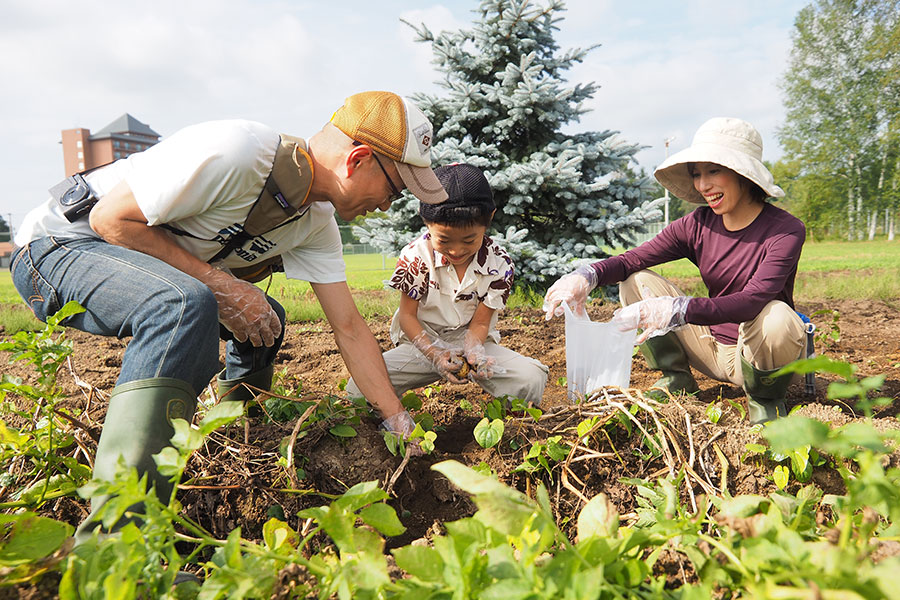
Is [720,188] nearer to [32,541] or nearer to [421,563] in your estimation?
[421,563]

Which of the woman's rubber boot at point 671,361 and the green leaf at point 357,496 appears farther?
the woman's rubber boot at point 671,361

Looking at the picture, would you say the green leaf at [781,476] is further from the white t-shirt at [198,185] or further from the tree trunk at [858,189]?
the tree trunk at [858,189]

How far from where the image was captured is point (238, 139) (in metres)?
1.56

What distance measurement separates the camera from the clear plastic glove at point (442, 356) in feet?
7.33

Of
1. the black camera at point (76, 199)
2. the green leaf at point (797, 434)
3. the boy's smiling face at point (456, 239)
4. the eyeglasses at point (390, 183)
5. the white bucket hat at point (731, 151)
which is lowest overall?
the green leaf at point (797, 434)

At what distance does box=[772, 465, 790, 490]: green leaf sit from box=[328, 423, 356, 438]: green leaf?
1.02 metres

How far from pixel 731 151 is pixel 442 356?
1381 mm

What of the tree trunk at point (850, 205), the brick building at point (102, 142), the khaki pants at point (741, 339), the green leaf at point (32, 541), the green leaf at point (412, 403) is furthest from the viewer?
the brick building at point (102, 142)

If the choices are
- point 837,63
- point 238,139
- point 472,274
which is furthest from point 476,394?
point 837,63

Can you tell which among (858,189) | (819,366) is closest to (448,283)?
(819,366)

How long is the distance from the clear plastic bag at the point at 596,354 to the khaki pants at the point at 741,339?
454 millimetres

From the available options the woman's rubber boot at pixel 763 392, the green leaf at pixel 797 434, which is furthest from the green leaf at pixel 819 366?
the woman's rubber boot at pixel 763 392

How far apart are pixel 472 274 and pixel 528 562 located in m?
1.81

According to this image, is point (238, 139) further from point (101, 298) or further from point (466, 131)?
point (466, 131)
